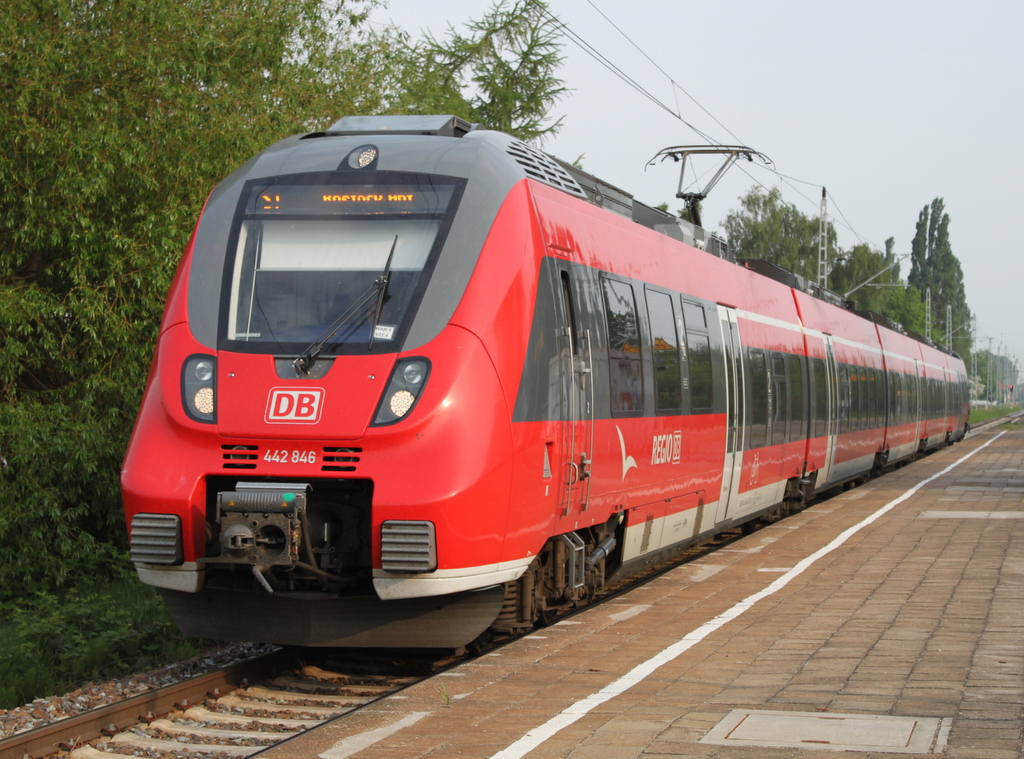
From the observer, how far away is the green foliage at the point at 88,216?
1358 cm

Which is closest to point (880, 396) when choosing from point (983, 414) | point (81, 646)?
point (81, 646)

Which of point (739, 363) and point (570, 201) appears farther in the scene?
point (739, 363)

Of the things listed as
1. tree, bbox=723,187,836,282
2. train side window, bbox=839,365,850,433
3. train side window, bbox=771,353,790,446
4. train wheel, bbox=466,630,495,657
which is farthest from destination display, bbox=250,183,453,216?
tree, bbox=723,187,836,282

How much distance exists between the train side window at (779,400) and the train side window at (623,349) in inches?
235

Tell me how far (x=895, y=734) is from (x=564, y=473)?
310 cm

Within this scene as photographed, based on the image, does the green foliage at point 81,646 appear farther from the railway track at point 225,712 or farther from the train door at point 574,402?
the train door at point 574,402

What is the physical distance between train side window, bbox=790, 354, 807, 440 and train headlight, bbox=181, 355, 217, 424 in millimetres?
10963

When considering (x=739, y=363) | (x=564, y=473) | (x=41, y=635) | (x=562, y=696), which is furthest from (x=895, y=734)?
(x=739, y=363)

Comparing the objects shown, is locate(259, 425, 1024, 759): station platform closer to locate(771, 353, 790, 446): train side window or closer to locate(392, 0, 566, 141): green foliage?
locate(771, 353, 790, 446): train side window

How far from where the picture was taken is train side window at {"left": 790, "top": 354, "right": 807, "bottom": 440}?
1681 centimetres

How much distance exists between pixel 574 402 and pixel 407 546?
207cm

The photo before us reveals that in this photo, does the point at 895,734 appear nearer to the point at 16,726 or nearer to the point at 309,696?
the point at 309,696

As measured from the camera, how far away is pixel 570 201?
8.97 meters

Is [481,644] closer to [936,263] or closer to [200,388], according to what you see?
[200,388]
